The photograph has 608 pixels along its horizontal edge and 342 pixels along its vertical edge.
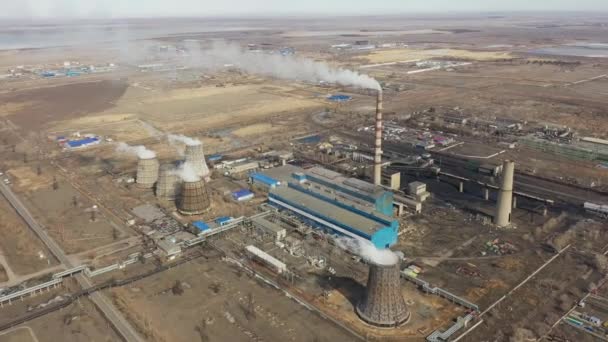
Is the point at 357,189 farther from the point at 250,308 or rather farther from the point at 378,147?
the point at 250,308

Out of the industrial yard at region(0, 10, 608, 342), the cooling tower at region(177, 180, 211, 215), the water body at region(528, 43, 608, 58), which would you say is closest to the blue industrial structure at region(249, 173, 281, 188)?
the industrial yard at region(0, 10, 608, 342)

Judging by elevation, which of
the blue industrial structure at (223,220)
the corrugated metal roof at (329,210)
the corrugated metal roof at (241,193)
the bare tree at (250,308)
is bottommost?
the bare tree at (250,308)

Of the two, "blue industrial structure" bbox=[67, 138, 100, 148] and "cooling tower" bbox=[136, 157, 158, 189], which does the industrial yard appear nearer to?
"cooling tower" bbox=[136, 157, 158, 189]

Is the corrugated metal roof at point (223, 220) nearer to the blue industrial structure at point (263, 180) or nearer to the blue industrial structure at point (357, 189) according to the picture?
the blue industrial structure at point (263, 180)

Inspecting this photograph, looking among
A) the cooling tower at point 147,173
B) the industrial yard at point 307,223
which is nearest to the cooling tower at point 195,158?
the industrial yard at point 307,223

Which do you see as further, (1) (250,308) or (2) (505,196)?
(2) (505,196)

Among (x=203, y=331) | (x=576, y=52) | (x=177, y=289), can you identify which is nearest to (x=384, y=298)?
(x=203, y=331)

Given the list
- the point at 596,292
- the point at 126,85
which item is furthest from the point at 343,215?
the point at 126,85
